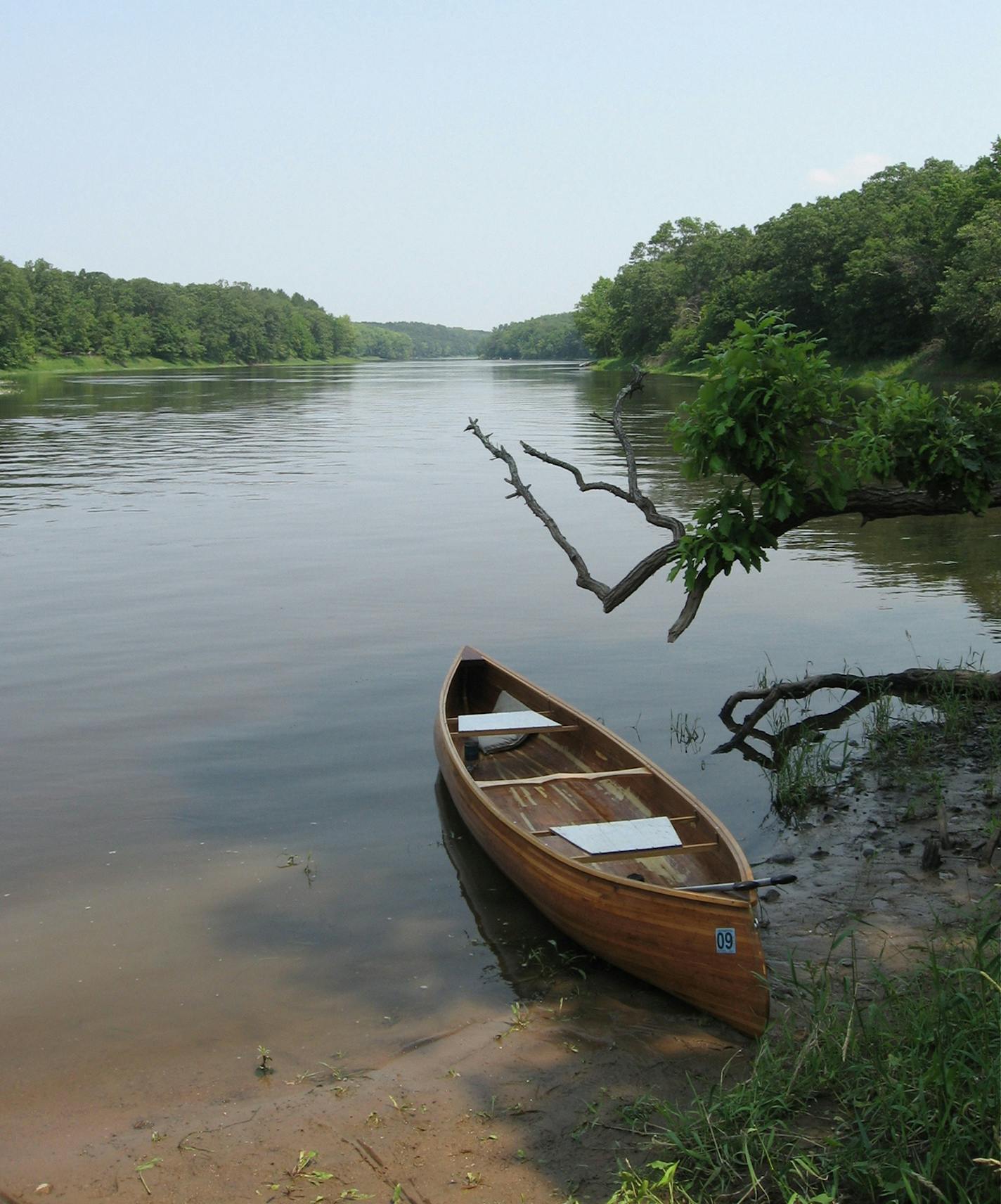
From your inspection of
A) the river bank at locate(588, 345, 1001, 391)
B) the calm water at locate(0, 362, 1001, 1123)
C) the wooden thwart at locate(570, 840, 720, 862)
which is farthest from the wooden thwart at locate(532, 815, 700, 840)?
the river bank at locate(588, 345, 1001, 391)

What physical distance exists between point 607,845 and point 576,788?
5.00 feet

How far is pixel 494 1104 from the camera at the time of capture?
5293 millimetres

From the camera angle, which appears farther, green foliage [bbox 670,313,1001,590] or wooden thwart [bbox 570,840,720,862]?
green foliage [bbox 670,313,1001,590]

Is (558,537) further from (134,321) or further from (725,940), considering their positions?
(134,321)

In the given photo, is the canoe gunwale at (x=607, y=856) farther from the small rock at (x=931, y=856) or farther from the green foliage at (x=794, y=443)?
the green foliage at (x=794, y=443)

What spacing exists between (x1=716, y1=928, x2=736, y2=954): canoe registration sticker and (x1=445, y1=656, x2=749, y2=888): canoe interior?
40 cm

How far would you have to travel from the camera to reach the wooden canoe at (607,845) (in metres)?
5.73

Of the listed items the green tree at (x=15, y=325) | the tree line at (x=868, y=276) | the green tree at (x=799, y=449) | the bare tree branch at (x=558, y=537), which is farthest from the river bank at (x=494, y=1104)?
the green tree at (x=15, y=325)

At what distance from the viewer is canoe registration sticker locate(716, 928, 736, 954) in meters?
5.62

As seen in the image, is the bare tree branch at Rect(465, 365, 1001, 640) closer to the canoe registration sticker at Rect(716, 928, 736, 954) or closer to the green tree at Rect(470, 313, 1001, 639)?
the green tree at Rect(470, 313, 1001, 639)

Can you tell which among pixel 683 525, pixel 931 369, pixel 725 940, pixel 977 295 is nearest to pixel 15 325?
pixel 931 369

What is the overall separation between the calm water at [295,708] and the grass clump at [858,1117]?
1947 mm

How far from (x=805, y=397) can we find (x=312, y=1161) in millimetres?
6563

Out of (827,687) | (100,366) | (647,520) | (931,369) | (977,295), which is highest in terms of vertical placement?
(977,295)
